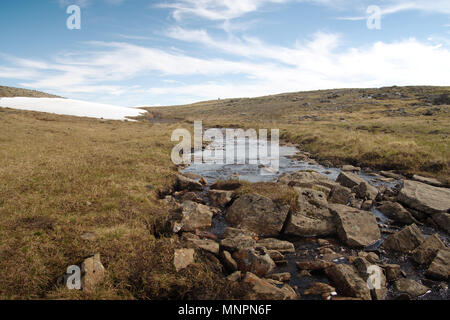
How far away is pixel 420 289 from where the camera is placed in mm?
7254

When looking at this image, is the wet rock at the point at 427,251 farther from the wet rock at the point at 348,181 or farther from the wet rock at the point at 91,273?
the wet rock at the point at 91,273

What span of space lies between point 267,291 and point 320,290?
5.82 feet

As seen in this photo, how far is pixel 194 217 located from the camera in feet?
36.6

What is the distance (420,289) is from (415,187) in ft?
29.6

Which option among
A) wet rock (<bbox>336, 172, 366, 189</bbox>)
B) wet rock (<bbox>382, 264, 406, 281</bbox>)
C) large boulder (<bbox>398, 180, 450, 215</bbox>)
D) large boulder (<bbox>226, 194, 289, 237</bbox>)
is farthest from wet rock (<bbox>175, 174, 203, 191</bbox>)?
large boulder (<bbox>398, 180, 450, 215</bbox>)

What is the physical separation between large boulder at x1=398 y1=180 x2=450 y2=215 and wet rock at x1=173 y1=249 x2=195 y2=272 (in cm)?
1182

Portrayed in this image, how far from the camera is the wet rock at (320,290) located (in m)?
7.10

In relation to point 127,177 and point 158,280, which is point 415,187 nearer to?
point 158,280

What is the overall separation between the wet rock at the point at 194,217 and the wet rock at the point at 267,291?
4.22 m

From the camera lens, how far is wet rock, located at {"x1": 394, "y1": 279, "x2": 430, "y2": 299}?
715 cm

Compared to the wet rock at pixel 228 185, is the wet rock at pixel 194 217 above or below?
below

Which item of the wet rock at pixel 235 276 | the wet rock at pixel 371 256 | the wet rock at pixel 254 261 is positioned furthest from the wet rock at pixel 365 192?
the wet rock at pixel 235 276
